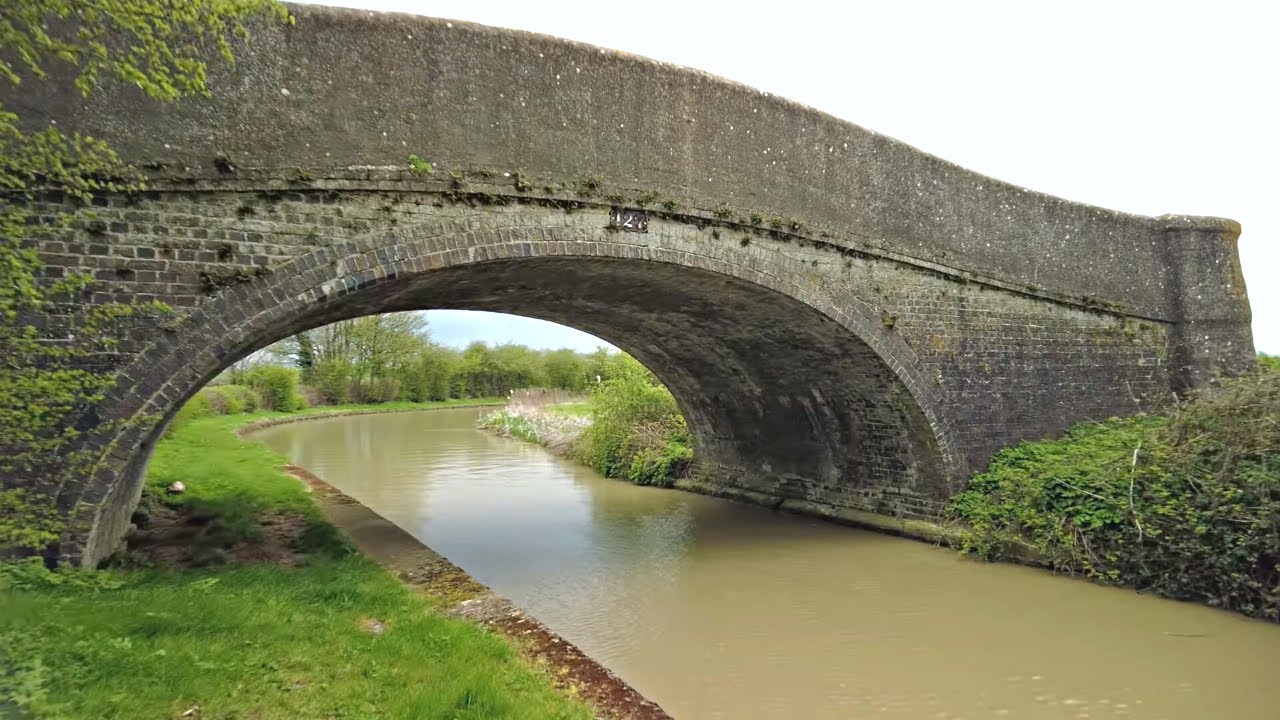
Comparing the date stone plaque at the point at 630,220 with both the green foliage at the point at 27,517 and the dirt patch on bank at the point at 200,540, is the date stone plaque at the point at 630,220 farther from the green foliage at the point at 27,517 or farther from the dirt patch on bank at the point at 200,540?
the green foliage at the point at 27,517

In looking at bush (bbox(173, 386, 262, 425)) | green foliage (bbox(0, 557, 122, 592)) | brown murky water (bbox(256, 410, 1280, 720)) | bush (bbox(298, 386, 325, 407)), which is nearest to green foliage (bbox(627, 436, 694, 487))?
brown murky water (bbox(256, 410, 1280, 720))

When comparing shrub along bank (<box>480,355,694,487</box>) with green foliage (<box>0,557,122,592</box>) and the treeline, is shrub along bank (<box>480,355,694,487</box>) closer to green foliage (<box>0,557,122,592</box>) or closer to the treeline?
green foliage (<box>0,557,122,592</box>)

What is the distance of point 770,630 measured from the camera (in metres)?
6.27

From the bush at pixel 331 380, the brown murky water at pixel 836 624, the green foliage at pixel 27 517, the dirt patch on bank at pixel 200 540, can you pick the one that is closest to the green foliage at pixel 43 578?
the green foliage at pixel 27 517

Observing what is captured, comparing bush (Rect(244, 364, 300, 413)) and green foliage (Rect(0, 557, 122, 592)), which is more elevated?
bush (Rect(244, 364, 300, 413))

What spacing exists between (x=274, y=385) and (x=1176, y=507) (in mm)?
34261

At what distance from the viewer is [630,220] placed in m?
7.39

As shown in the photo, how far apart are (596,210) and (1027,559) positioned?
238 inches

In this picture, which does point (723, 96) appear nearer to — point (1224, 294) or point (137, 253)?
point (137, 253)

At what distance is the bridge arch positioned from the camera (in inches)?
220

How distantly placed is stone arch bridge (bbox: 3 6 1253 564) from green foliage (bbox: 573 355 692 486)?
91.1 inches

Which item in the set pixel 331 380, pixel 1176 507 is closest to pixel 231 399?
pixel 331 380

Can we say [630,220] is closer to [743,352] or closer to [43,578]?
[743,352]

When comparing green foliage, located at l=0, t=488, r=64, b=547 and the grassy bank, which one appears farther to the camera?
green foliage, located at l=0, t=488, r=64, b=547
